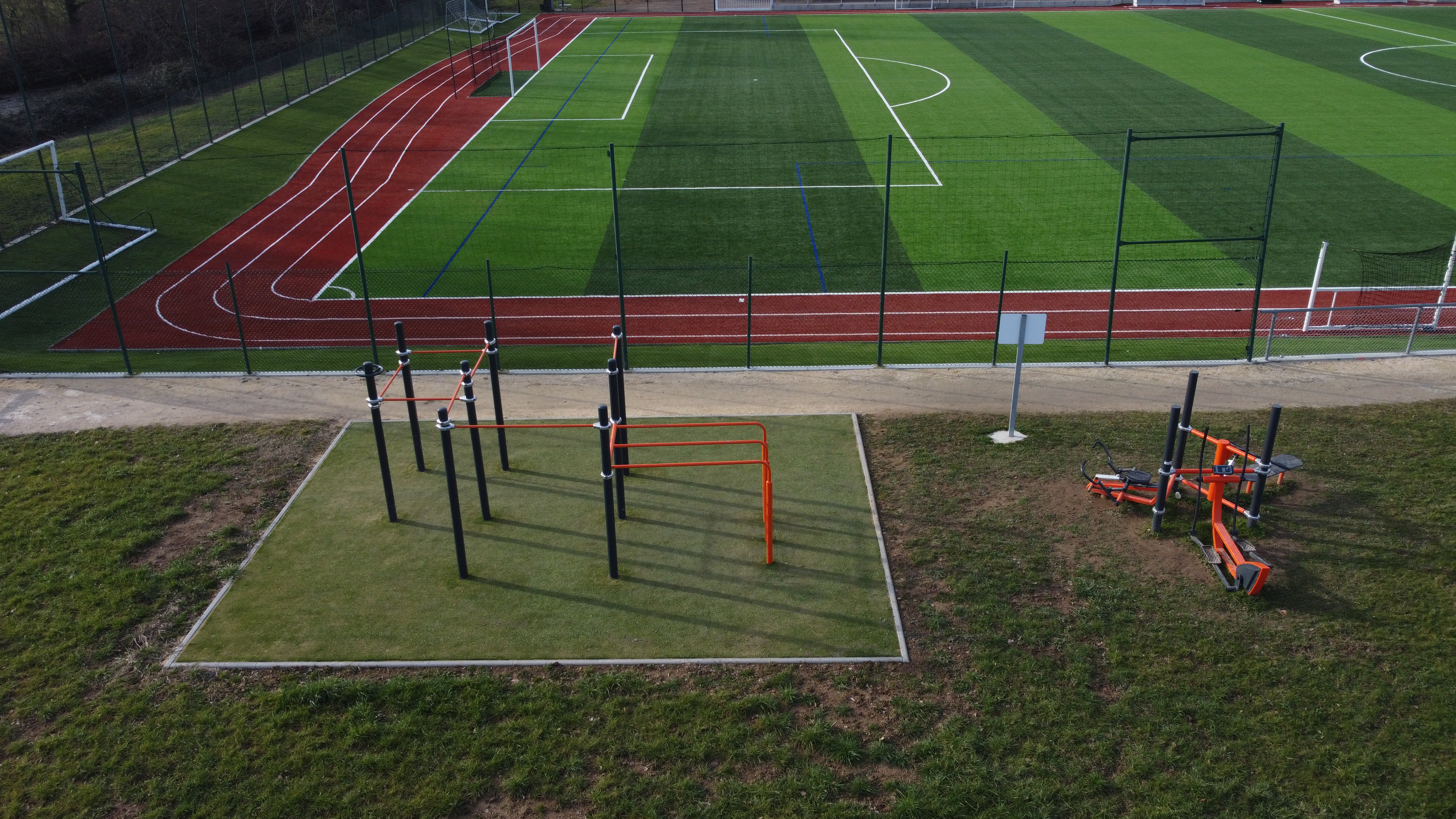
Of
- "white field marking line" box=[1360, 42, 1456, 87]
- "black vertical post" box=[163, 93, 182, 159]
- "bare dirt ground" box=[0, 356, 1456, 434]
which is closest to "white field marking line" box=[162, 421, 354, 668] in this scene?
"bare dirt ground" box=[0, 356, 1456, 434]

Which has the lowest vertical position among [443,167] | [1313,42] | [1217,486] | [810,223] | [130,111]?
[810,223]

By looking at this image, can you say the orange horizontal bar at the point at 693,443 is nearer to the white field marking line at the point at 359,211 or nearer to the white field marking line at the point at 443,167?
the white field marking line at the point at 443,167

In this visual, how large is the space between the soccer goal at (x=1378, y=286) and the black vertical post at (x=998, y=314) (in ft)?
17.0

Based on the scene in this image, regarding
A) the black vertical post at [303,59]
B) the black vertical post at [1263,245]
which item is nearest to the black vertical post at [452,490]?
the black vertical post at [1263,245]

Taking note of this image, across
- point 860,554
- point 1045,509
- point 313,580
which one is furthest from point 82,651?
point 1045,509

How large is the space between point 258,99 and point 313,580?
31.7 metres

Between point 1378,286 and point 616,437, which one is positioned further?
point 1378,286

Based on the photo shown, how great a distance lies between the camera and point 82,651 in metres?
10.4

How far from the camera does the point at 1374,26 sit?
166ft

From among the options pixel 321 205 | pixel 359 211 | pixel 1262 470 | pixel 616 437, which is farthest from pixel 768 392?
pixel 321 205

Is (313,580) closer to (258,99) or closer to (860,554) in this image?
(860,554)

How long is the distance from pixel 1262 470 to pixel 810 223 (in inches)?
651

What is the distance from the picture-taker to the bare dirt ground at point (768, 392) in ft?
50.7

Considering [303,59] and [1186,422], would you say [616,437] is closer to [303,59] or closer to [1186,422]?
[1186,422]
